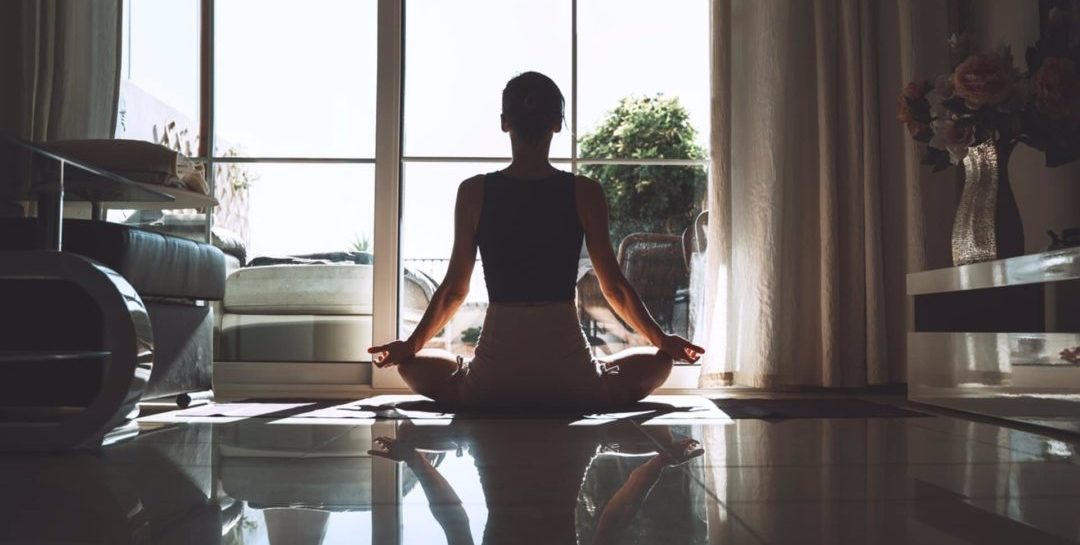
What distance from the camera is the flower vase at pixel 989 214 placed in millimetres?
2623

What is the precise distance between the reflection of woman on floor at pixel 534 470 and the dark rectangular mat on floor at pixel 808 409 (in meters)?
0.49

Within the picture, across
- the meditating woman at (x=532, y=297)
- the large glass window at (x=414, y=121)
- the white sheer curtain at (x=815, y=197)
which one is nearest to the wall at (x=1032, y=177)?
the white sheer curtain at (x=815, y=197)

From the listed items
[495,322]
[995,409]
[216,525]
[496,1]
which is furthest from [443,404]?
[496,1]

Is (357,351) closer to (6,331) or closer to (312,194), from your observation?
(312,194)

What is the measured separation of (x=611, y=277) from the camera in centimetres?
261

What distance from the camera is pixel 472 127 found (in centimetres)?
379

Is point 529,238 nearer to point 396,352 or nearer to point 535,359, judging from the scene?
point 535,359

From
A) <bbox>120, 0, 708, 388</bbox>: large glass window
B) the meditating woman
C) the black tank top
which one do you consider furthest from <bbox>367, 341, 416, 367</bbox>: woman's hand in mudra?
<bbox>120, 0, 708, 388</bbox>: large glass window

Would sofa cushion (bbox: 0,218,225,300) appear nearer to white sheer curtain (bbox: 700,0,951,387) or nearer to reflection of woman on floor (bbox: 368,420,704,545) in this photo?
reflection of woman on floor (bbox: 368,420,704,545)

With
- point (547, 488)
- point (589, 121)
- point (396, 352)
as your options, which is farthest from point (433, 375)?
point (589, 121)

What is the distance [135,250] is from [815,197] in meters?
2.35

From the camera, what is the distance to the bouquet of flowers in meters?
2.42

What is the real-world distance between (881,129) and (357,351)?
2.17 meters

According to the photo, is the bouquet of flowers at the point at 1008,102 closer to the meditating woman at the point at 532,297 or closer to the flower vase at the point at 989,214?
the flower vase at the point at 989,214
